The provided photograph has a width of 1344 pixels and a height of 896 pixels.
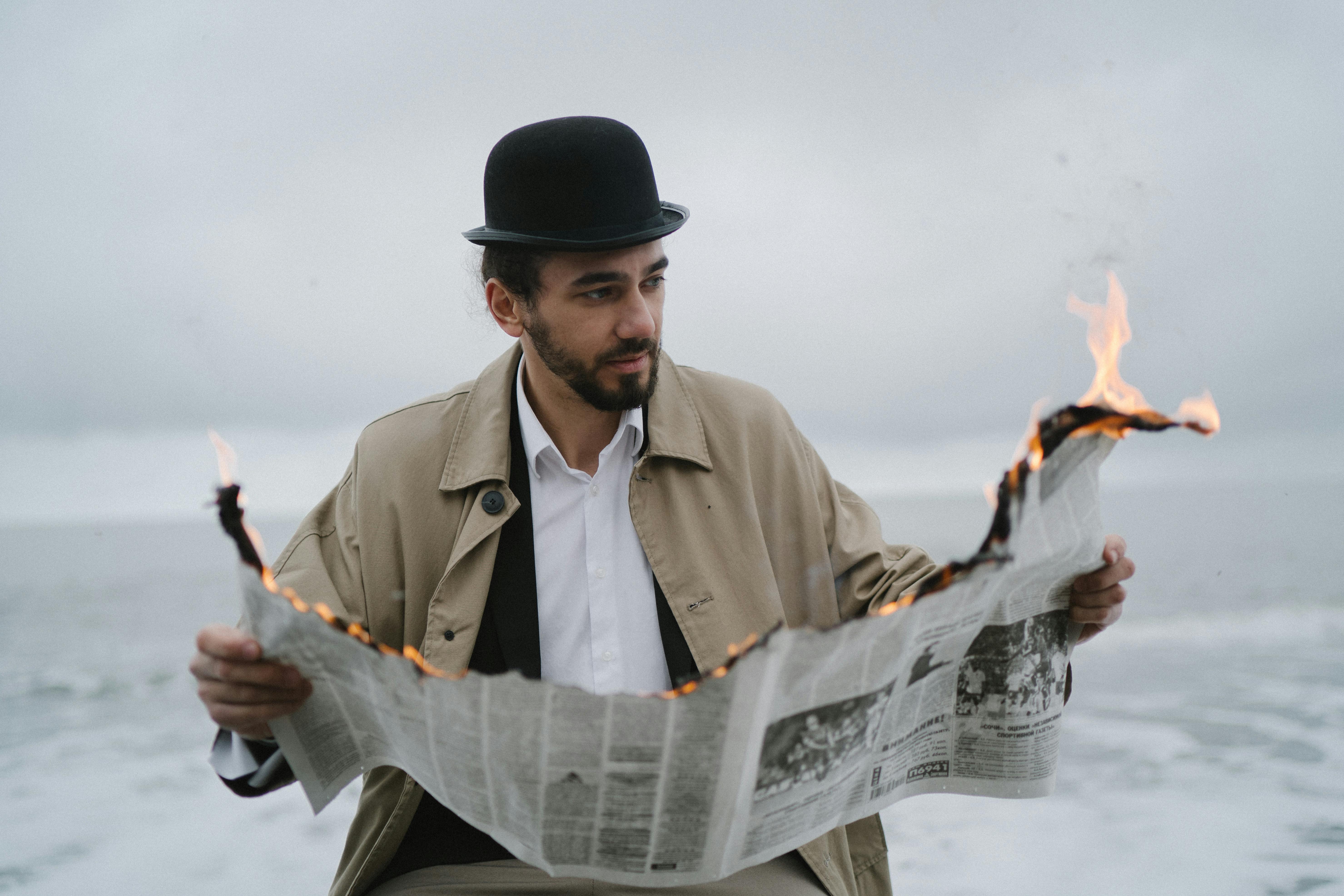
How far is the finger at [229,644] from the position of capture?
119cm

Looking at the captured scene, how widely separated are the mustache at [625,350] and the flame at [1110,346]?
929mm

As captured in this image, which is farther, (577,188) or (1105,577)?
(577,188)

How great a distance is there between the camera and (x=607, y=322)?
2.03 meters

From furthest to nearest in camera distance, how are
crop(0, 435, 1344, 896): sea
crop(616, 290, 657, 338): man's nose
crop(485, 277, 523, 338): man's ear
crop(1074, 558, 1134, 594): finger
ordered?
crop(0, 435, 1344, 896): sea → crop(485, 277, 523, 338): man's ear → crop(616, 290, 657, 338): man's nose → crop(1074, 558, 1134, 594): finger

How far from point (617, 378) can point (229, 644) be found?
1.07 metres

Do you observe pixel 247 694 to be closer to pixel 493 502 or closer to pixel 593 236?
pixel 493 502

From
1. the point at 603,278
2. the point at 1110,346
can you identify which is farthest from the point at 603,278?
the point at 1110,346

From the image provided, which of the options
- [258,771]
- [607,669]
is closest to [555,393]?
[607,669]

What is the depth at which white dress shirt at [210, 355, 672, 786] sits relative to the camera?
1846 mm

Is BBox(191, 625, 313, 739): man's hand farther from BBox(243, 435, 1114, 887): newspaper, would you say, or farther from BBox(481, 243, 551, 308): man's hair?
BBox(481, 243, 551, 308): man's hair

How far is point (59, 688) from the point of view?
8.03 m

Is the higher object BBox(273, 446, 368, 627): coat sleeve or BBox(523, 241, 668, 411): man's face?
BBox(523, 241, 668, 411): man's face

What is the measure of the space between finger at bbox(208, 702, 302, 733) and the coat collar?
2.20 ft

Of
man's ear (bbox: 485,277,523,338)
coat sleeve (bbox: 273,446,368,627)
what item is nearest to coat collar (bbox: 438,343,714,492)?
man's ear (bbox: 485,277,523,338)
